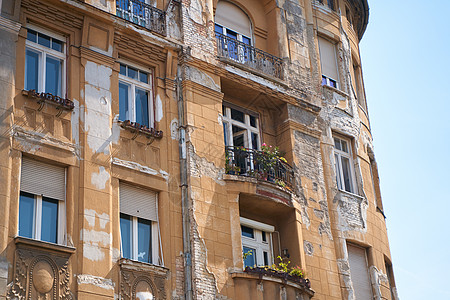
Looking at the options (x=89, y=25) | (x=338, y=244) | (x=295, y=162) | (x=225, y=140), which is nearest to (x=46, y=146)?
(x=89, y=25)

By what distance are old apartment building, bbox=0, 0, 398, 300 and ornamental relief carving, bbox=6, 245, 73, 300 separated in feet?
0.09

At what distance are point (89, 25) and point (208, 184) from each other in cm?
501

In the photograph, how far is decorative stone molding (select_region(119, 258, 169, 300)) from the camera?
53.6 ft

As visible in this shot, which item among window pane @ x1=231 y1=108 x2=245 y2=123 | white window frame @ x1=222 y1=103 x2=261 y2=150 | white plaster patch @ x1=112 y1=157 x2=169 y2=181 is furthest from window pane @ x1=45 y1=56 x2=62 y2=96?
window pane @ x1=231 y1=108 x2=245 y2=123

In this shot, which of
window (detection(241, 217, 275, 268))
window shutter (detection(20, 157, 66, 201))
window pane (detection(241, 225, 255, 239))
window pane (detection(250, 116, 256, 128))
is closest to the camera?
window shutter (detection(20, 157, 66, 201))

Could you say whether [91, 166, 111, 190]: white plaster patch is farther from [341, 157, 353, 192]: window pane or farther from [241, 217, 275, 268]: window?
[341, 157, 353, 192]: window pane

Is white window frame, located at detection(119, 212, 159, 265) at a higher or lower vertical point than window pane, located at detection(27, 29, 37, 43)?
lower

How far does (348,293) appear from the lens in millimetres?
21172

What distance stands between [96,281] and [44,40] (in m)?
6.01

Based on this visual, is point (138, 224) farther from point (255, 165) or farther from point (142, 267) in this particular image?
point (255, 165)

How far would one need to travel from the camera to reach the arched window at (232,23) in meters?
22.7

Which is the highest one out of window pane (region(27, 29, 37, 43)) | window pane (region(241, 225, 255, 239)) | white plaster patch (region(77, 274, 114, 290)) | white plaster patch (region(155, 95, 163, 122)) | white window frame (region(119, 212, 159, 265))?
window pane (region(27, 29, 37, 43))

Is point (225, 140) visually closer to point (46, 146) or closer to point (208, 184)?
point (208, 184)

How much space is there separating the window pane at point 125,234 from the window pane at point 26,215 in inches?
91.5
